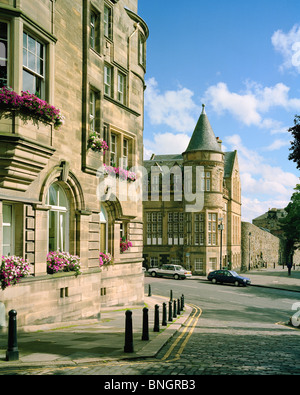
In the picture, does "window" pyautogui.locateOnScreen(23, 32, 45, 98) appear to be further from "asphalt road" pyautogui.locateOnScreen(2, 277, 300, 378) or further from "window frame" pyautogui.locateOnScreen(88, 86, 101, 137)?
"asphalt road" pyautogui.locateOnScreen(2, 277, 300, 378)

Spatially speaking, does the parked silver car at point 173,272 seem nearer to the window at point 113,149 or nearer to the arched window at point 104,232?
the arched window at point 104,232

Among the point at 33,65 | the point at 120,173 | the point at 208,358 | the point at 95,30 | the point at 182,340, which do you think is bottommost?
the point at 182,340

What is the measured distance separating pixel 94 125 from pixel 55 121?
12.1 ft

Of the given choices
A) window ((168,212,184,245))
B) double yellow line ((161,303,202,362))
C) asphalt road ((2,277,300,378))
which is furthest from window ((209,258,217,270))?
double yellow line ((161,303,202,362))

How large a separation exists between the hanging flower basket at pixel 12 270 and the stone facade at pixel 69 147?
0.74 feet

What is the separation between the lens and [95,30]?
15.4 meters

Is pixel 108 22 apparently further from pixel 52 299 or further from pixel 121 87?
pixel 52 299

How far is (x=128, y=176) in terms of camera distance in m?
18.2

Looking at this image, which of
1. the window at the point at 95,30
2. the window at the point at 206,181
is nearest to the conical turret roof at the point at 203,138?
the window at the point at 206,181

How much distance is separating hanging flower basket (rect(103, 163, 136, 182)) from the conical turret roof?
33623 mm

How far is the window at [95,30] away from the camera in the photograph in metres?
15.2

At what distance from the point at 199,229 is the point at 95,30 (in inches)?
1512

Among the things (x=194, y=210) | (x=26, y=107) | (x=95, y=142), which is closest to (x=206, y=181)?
(x=194, y=210)

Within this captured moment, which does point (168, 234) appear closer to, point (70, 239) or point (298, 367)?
point (70, 239)
